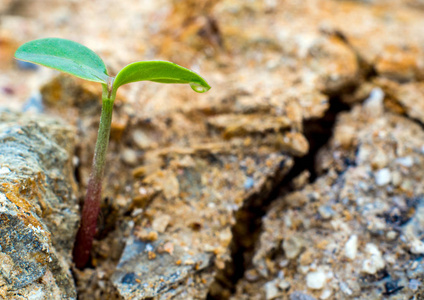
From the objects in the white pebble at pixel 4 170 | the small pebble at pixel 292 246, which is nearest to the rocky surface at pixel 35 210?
the white pebble at pixel 4 170

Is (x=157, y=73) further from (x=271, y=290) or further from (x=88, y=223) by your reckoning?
(x=271, y=290)

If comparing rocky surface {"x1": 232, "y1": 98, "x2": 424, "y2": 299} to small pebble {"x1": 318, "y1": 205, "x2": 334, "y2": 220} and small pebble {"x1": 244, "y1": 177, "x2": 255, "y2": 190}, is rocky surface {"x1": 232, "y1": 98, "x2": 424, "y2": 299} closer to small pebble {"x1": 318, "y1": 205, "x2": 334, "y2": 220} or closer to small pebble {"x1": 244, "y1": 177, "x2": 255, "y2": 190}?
small pebble {"x1": 318, "y1": 205, "x2": 334, "y2": 220}

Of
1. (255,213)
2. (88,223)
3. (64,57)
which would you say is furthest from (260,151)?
(64,57)

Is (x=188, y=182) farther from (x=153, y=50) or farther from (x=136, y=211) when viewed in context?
(x=153, y=50)

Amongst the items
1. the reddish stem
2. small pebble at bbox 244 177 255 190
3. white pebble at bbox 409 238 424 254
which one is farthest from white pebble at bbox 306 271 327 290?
the reddish stem

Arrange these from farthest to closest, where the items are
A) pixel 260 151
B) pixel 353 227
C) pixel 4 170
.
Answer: pixel 260 151 → pixel 353 227 → pixel 4 170

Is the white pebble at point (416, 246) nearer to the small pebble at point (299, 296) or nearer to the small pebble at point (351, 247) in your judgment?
the small pebble at point (351, 247)
